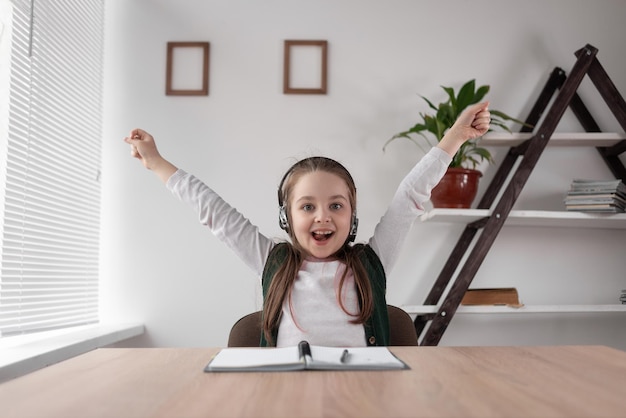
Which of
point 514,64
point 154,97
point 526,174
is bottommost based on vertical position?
point 526,174

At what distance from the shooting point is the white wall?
112 inches

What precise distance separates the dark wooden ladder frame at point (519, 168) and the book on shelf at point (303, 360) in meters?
1.60

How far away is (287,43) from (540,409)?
8.37 ft

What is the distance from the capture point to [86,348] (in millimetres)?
2150

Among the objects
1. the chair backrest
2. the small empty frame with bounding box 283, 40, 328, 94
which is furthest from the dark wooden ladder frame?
the small empty frame with bounding box 283, 40, 328, 94

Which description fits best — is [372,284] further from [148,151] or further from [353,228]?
[148,151]

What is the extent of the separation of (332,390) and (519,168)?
6.98 feet

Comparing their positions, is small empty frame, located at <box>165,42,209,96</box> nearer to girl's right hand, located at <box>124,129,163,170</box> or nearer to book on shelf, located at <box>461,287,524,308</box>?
girl's right hand, located at <box>124,129,163,170</box>

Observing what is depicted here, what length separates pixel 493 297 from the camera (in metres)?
2.62

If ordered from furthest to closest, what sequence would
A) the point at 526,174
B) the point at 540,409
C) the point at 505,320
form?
1. the point at 505,320
2. the point at 526,174
3. the point at 540,409

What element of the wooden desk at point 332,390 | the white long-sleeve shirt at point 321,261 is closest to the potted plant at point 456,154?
the white long-sleeve shirt at point 321,261

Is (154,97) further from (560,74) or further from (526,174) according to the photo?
(560,74)

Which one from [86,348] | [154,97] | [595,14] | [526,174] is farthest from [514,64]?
[86,348]

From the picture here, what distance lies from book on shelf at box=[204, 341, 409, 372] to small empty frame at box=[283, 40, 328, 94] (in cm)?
208
